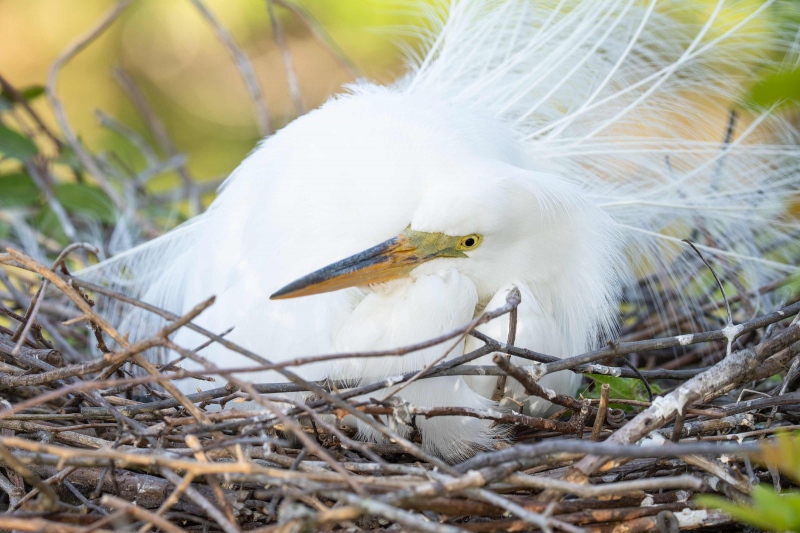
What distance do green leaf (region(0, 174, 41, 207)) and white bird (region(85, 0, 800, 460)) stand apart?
44 cm

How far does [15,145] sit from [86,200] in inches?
10.6

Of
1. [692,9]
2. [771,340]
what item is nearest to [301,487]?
[771,340]

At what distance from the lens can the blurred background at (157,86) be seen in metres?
2.52

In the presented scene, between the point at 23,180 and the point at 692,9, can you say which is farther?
the point at 23,180

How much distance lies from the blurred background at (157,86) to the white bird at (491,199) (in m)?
0.49

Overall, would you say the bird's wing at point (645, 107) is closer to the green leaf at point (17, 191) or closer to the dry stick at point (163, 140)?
the dry stick at point (163, 140)

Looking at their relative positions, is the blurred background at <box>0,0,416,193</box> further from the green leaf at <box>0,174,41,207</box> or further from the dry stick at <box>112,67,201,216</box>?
the green leaf at <box>0,174,41,207</box>

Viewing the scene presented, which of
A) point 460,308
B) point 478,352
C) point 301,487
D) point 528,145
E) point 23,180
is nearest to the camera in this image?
point 301,487

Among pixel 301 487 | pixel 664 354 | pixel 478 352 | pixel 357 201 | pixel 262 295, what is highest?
pixel 357 201

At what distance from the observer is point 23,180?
2.45 meters

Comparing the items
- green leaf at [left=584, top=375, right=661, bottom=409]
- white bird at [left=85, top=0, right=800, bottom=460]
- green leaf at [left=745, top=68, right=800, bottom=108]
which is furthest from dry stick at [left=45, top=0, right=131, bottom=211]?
green leaf at [left=745, top=68, right=800, bottom=108]

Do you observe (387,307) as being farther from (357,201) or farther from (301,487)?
(301,487)

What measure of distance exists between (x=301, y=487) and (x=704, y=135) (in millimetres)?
1538

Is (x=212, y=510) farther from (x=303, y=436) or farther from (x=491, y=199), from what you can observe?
(x=491, y=199)
